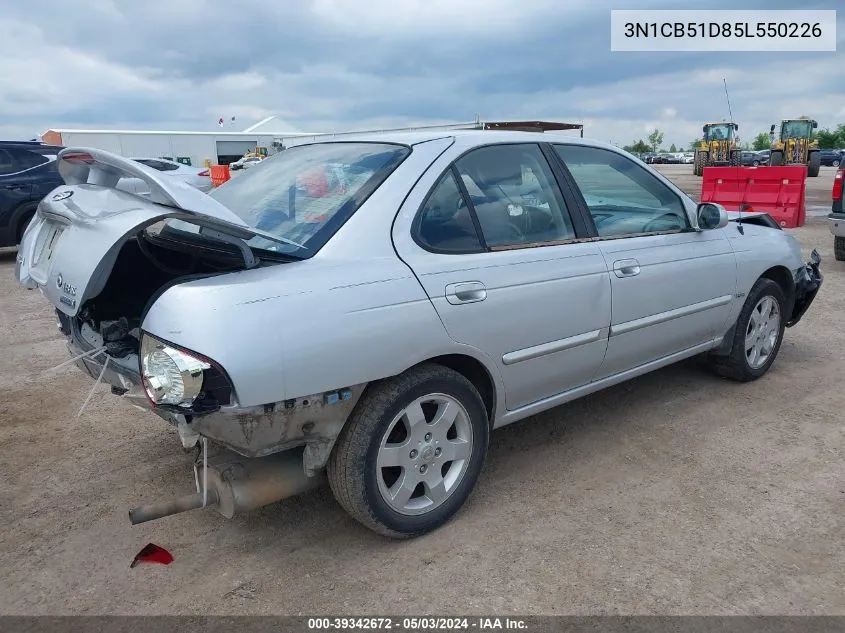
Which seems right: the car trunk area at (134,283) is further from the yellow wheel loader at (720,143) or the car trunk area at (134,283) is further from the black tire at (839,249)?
the yellow wheel loader at (720,143)

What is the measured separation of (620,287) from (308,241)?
164 centimetres

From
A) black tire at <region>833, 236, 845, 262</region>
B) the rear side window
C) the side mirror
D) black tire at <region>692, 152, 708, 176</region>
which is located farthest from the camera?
black tire at <region>692, 152, 708, 176</region>

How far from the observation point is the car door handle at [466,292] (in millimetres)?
2666

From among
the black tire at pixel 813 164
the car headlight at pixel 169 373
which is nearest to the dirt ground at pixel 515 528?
the car headlight at pixel 169 373

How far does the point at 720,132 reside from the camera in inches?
1127

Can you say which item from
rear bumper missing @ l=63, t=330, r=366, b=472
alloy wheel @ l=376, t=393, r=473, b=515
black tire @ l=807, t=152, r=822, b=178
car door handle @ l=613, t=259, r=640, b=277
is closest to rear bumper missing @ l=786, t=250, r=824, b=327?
car door handle @ l=613, t=259, r=640, b=277

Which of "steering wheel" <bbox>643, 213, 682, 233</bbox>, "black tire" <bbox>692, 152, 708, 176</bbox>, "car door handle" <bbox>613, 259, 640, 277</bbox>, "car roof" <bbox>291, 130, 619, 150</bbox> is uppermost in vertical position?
"black tire" <bbox>692, 152, 708, 176</bbox>

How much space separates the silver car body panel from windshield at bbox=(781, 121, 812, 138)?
99.3 feet

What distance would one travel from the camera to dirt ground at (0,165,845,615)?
244 centimetres

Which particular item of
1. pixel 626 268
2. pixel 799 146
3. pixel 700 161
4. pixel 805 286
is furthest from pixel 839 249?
pixel 700 161

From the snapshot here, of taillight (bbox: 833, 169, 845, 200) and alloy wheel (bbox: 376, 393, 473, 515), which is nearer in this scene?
alloy wheel (bbox: 376, 393, 473, 515)

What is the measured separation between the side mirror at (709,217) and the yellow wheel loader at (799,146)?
27.9 metres

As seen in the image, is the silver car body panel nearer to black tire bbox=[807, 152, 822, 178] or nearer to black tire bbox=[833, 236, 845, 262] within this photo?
black tire bbox=[833, 236, 845, 262]

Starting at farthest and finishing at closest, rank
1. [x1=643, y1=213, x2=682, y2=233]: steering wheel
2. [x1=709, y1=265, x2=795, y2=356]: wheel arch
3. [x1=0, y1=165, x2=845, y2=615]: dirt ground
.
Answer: [x1=709, y1=265, x2=795, y2=356]: wheel arch < [x1=643, y1=213, x2=682, y2=233]: steering wheel < [x1=0, y1=165, x2=845, y2=615]: dirt ground
